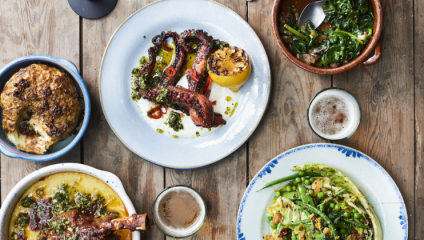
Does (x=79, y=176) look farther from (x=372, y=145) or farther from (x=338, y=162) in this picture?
(x=372, y=145)

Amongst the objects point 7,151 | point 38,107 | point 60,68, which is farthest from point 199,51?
point 7,151

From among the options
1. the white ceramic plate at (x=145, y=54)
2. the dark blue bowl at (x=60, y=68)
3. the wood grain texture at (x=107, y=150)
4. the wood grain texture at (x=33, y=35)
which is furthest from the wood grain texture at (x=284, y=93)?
the wood grain texture at (x=33, y=35)

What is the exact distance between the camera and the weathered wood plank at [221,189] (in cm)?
218

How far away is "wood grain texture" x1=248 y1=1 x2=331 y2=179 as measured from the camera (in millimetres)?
2141

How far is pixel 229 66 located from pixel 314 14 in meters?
0.65

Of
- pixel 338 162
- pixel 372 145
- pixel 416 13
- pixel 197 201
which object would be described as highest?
pixel 416 13

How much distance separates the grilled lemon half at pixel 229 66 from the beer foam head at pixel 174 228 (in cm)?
78

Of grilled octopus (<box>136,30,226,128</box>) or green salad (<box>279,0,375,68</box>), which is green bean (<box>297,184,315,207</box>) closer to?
grilled octopus (<box>136,30,226,128</box>)

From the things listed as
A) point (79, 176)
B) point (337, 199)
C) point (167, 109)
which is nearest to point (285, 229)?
point (337, 199)

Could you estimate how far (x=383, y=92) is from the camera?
2.15 m

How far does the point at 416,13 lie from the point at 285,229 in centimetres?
177

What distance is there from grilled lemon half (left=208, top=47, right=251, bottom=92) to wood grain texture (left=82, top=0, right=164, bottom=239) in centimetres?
78

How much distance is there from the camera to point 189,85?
6.89 feet

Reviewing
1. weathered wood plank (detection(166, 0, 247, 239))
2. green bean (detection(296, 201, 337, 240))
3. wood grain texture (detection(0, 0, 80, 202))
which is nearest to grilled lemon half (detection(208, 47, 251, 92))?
weathered wood plank (detection(166, 0, 247, 239))
